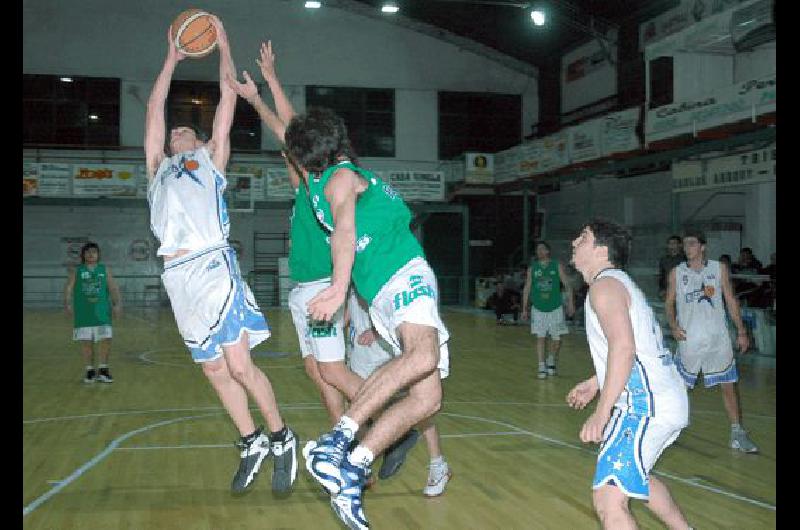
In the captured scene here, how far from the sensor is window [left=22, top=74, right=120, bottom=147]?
1145 inches

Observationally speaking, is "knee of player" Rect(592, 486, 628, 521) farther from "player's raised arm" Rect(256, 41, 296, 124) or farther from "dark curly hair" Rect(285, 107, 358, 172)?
"player's raised arm" Rect(256, 41, 296, 124)

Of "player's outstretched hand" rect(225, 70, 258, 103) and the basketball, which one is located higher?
the basketball

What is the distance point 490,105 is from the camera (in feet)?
106

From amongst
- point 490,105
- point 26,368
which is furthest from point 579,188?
point 26,368

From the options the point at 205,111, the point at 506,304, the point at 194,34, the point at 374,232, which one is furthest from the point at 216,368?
the point at 205,111

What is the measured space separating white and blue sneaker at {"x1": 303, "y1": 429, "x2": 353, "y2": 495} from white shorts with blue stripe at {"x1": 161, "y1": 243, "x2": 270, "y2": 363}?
162 cm

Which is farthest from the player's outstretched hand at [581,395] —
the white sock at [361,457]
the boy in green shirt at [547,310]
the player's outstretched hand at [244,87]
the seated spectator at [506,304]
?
the seated spectator at [506,304]

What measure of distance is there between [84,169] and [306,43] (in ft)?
28.8

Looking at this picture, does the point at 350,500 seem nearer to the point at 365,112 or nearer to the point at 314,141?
the point at 314,141

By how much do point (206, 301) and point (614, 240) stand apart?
2.46m

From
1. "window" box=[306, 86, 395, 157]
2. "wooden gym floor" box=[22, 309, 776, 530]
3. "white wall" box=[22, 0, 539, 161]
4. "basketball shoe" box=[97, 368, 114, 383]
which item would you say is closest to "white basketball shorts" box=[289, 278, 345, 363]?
"wooden gym floor" box=[22, 309, 776, 530]

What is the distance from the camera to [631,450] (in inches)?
142

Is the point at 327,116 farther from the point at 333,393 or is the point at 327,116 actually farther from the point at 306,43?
the point at 306,43
